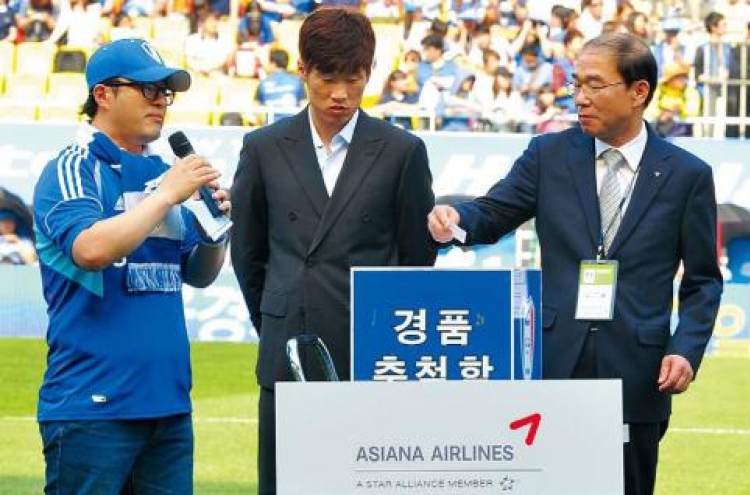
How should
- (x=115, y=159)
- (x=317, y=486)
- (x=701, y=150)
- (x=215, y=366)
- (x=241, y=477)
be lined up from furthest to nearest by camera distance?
(x=701, y=150), (x=215, y=366), (x=241, y=477), (x=115, y=159), (x=317, y=486)

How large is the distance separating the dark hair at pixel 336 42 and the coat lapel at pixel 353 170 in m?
0.28

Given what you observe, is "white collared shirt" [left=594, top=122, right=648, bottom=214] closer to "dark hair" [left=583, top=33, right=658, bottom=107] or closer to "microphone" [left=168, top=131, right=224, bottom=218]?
"dark hair" [left=583, top=33, right=658, bottom=107]

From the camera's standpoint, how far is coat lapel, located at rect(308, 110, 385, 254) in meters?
5.84

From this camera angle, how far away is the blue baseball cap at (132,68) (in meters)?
4.99

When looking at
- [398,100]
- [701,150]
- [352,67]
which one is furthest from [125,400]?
[398,100]

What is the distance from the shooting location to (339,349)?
5.84 m

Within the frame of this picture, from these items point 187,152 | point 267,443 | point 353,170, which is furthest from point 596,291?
point 187,152

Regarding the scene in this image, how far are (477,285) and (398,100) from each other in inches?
604

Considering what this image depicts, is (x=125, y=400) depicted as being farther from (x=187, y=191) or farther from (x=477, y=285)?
(x=477, y=285)

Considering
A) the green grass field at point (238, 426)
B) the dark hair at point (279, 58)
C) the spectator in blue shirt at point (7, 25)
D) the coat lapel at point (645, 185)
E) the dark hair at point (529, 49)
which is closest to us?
the coat lapel at point (645, 185)

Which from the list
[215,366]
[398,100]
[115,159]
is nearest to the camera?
[115,159]

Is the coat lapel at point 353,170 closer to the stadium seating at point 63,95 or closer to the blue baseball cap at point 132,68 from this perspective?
the blue baseball cap at point 132,68

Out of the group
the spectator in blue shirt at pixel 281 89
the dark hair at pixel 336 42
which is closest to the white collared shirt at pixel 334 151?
the dark hair at pixel 336 42

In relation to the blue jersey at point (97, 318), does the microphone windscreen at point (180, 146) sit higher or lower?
higher
